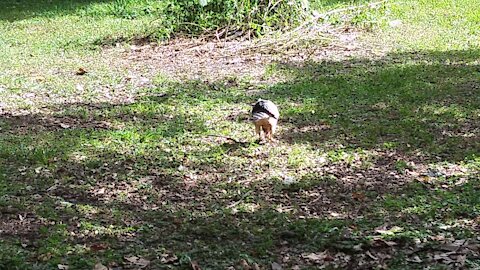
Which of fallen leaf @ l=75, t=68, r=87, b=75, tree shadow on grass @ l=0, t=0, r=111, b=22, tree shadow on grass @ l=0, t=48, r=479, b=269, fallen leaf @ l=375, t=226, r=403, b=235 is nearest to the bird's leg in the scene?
tree shadow on grass @ l=0, t=48, r=479, b=269

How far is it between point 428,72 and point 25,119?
322cm

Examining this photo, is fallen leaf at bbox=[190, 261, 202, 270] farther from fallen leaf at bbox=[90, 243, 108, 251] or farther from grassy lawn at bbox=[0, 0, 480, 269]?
fallen leaf at bbox=[90, 243, 108, 251]

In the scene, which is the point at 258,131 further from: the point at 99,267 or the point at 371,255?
→ the point at 99,267

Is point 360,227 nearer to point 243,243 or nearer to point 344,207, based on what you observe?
point 344,207

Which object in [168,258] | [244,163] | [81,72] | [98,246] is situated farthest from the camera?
[81,72]

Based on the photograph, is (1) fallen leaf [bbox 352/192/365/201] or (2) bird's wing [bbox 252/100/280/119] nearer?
(1) fallen leaf [bbox 352/192/365/201]

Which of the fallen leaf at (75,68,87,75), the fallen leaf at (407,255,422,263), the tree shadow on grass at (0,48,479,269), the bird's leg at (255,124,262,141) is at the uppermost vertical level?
the bird's leg at (255,124,262,141)

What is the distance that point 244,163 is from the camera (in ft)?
13.4

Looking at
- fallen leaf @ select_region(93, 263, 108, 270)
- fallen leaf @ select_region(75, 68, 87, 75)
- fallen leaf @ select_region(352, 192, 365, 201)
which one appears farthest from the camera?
fallen leaf @ select_region(75, 68, 87, 75)

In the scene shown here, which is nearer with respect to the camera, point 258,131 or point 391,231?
point 391,231

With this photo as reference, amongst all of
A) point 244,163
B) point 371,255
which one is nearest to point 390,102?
point 244,163

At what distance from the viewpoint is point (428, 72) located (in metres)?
5.93

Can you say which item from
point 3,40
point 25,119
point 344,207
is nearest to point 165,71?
point 25,119

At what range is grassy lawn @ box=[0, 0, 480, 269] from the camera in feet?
9.93
